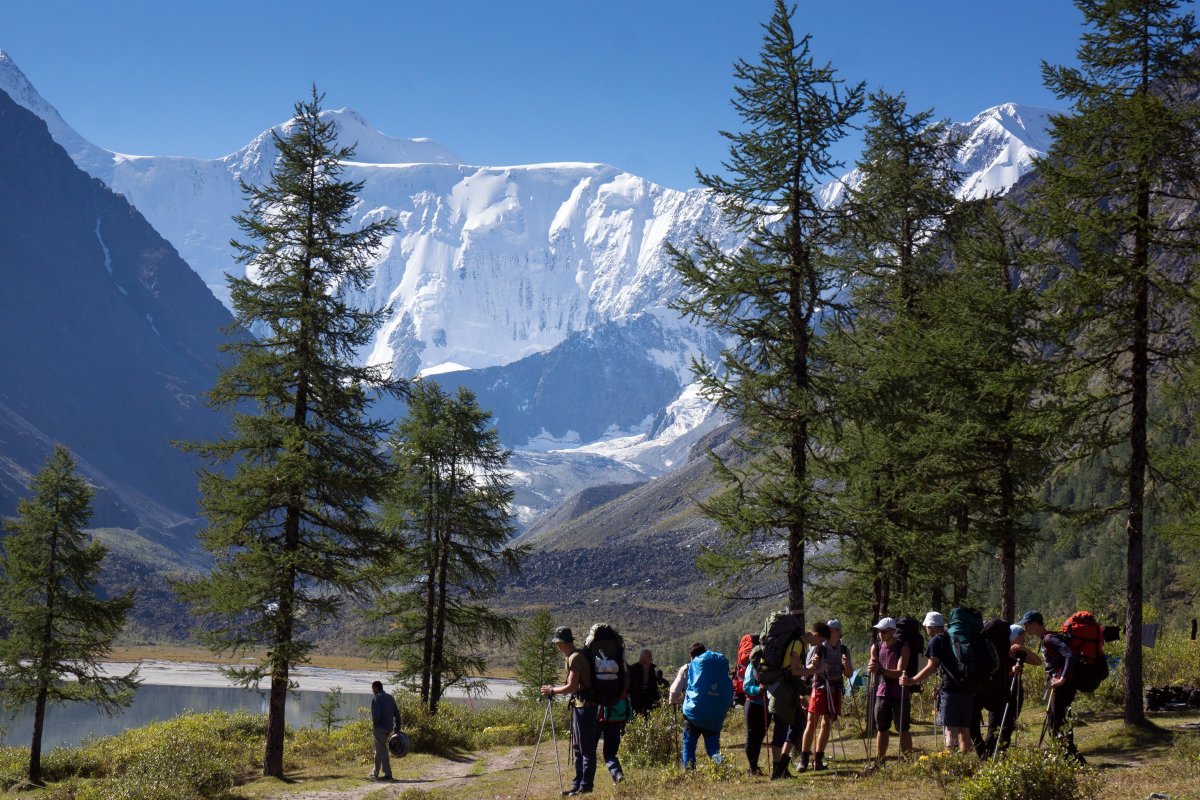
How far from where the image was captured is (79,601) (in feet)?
99.6

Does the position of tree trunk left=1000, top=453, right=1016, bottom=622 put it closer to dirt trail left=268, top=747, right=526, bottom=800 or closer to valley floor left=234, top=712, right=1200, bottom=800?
valley floor left=234, top=712, right=1200, bottom=800

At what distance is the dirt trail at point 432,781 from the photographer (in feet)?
61.3

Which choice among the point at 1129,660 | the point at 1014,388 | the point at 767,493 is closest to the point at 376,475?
the point at 767,493

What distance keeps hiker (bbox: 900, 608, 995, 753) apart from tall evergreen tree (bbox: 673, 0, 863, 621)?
5.36m

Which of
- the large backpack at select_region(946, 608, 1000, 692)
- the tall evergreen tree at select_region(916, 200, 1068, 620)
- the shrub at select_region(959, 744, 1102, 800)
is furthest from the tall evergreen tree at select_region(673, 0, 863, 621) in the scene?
the shrub at select_region(959, 744, 1102, 800)

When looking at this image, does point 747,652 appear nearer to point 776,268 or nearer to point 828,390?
point 828,390

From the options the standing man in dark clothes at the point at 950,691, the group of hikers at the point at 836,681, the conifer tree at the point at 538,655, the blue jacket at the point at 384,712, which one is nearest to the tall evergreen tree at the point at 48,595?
the blue jacket at the point at 384,712

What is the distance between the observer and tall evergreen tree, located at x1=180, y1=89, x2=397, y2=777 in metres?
21.4

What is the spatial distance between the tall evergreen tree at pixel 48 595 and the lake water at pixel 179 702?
7079mm

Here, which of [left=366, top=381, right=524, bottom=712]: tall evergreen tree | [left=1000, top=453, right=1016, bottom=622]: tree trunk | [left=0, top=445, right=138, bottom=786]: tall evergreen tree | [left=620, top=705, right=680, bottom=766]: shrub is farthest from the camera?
[left=366, top=381, right=524, bottom=712]: tall evergreen tree

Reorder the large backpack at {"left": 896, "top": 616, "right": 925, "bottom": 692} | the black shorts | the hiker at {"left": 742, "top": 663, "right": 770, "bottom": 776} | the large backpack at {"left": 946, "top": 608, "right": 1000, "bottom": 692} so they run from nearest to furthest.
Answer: the large backpack at {"left": 946, "top": 608, "right": 1000, "bottom": 692}
the black shorts
the large backpack at {"left": 896, "top": 616, "right": 925, "bottom": 692}
the hiker at {"left": 742, "top": 663, "right": 770, "bottom": 776}

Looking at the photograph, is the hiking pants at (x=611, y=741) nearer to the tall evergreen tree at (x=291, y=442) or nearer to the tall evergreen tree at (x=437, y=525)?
the tall evergreen tree at (x=291, y=442)

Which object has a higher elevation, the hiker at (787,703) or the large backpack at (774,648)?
the large backpack at (774,648)

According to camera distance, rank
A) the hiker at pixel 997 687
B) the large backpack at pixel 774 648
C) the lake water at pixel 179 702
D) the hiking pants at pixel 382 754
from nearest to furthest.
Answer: the hiker at pixel 997 687 < the large backpack at pixel 774 648 < the hiking pants at pixel 382 754 < the lake water at pixel 179 702
